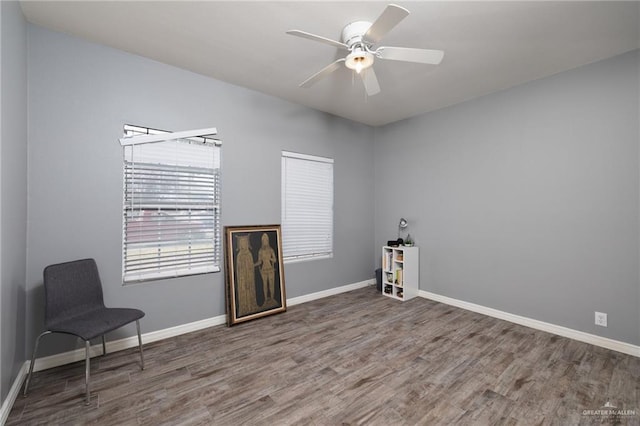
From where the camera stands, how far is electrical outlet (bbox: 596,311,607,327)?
2652mm

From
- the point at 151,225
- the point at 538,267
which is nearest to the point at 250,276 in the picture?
the point at 151,225

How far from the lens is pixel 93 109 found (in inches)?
96.7

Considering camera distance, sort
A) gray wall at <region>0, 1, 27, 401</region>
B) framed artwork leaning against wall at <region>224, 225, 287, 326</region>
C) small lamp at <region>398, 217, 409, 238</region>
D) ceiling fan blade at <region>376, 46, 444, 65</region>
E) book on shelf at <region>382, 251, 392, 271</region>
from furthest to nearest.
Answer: small lamp at <region>398, 217, 409, 238</region> < book on shelf at <region>382, 251, 392, 271</region> < framed artwork leaning against wall at <region>224, 225, 287, 326</region> < ceiling fan blade at <region>376, 46, 444, 65</region> < gray wall at <region>0, 1, 27, 401</region>

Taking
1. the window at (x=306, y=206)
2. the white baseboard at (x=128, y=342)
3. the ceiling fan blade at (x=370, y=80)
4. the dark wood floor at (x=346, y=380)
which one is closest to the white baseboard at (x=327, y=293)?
the white baseboard at (x=128, y=342)

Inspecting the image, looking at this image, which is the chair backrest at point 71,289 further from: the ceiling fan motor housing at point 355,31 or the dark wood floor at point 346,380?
the ceiling fan motor housing at point 355,31

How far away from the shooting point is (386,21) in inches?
67.4

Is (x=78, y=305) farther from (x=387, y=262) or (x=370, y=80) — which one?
(x=387, y=262)

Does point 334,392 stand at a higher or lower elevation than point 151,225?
lower

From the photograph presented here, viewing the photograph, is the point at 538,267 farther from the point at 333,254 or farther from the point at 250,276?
the point at 250,276

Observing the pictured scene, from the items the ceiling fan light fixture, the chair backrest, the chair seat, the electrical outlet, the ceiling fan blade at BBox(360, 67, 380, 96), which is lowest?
the electrical outlet

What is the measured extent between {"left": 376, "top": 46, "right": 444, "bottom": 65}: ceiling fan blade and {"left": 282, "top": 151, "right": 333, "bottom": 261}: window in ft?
6.37

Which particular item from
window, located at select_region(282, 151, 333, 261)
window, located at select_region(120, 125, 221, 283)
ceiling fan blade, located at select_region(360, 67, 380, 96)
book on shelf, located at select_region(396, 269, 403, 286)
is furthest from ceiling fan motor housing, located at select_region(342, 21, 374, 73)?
book on shelf, located at select_region(396, 269, 403, 286)

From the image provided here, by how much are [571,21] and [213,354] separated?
3982mm

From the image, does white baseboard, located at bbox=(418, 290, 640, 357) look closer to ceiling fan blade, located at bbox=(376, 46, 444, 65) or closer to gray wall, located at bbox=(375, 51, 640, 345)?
gray wall, located at bbox=(375, 51, 640, 345)
